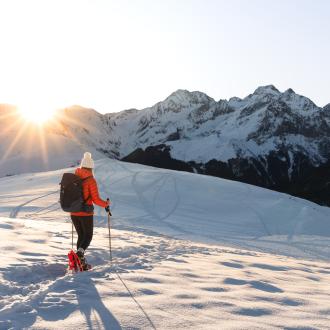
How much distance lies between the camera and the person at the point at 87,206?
31.6 feet

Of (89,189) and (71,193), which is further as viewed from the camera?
(89,189)

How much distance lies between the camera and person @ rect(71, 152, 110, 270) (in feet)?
31.6

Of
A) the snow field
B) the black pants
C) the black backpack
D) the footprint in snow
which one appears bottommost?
the footprint in snow

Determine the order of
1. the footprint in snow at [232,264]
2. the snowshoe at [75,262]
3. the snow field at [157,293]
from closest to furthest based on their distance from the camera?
the snow field at [157,293]
the snowshoe at [75,262]
the footprint in snow at [232,264]

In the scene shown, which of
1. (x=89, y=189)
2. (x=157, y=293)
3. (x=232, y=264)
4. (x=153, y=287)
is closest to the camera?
(x=157, y=293)

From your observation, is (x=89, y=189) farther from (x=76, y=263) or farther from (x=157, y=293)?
(x=157, y=293)

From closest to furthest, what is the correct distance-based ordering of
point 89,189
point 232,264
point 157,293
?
point 157,293 < point 89,189 < point 232,264

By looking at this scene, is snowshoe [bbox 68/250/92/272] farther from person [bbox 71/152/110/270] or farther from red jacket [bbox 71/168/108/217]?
red jacket [bbox 71/168/108/217]

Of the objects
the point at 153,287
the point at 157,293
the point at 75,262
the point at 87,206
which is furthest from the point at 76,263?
the point at 157,293

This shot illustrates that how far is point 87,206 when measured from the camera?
9.69 m

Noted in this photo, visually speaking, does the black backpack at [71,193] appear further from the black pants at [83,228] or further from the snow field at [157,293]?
the snow field at [157,293]

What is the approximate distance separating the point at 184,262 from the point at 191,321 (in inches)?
195

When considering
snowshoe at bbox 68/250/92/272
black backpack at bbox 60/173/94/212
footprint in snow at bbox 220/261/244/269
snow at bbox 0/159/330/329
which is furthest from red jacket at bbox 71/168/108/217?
footprint in snow at bbox 220/261/244/269

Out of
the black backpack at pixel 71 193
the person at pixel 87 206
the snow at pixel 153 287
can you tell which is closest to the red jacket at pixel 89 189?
the person at pixel 87 206
